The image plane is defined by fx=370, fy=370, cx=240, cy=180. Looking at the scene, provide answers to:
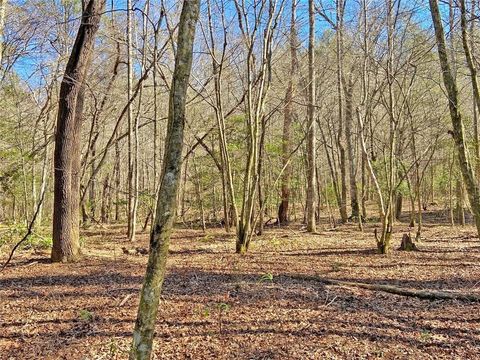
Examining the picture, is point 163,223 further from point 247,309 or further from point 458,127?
point 458,127

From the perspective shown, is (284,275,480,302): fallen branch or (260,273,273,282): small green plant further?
(260,273,273,282): small green plant

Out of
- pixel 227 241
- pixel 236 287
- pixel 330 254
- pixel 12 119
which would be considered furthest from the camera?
pixel 12 119

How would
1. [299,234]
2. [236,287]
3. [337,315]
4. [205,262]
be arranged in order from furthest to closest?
[299,234]
[205,262]
[236,287]
[337,315]

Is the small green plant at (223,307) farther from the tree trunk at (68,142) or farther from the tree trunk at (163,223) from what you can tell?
the tree trunk at (68,142)

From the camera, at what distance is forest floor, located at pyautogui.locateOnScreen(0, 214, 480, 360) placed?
338 centimetres

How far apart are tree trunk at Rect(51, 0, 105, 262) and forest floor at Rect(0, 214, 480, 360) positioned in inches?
18.6

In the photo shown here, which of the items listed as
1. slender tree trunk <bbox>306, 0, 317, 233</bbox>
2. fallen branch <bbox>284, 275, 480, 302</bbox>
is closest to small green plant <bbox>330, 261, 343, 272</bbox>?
fallen branch <bbox>284, 275, 480, 302</bbox>

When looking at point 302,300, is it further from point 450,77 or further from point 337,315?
point 450,77

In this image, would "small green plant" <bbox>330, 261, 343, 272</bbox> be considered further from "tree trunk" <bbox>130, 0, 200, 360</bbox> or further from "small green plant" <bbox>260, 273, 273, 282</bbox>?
"tree trunk" <bbox>130, 0, 200, 360</bbox>

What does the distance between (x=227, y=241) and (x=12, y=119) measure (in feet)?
27.5

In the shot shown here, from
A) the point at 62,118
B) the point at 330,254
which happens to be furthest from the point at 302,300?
the point at 62,118

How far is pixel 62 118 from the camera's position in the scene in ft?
22.2

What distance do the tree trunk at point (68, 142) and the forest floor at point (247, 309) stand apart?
47 cm

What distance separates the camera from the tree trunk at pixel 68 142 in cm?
673
